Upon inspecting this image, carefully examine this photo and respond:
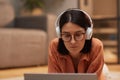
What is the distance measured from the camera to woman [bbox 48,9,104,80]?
41.2 inches

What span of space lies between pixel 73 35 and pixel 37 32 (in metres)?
1.80

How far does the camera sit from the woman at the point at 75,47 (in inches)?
41.2

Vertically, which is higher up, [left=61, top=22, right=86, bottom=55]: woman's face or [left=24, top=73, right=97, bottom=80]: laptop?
[left=61, top=22, right=86, bottom=55]: woman's face

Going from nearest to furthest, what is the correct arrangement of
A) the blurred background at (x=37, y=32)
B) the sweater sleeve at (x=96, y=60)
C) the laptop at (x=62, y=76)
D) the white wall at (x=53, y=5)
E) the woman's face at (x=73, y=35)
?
the laptop at (x=62, y=76) → the woman's face at (x=73, y=35) → the sweater sleeve at (x=96, y=60) → the blurred background at (x=37, y=32) → the white wall at (x=53, y=5)

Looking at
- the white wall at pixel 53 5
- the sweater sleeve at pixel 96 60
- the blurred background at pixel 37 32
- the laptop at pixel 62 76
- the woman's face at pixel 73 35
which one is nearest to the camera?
the laptop at pixel 62 76

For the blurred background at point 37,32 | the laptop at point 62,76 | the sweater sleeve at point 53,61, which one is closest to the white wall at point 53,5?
the blurred background at point 37,32

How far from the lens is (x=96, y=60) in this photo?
3.74 feet

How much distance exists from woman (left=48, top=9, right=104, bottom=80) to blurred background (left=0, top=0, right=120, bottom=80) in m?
1.35

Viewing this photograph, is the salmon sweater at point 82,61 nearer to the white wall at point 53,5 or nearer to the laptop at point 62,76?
the laptop at point 62,76

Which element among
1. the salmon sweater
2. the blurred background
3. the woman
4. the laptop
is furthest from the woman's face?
the blurred background

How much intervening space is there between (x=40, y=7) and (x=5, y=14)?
19.9 inches

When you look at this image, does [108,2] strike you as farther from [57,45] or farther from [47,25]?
[57,45]

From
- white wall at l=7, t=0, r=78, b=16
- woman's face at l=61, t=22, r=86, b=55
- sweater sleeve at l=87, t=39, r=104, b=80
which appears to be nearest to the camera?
woman's face at l=61, t=22, r=86, b=55

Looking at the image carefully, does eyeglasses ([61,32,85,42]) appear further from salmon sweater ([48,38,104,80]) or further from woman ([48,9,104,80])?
salmon sweater ([48,38,104,80])
